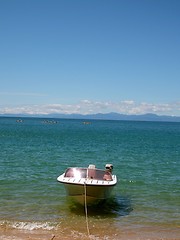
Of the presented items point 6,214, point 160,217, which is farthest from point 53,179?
point 160,217

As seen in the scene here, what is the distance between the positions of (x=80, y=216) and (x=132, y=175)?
12317 mm

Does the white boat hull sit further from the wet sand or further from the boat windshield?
the wet sand

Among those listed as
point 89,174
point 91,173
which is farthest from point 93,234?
point 91,173

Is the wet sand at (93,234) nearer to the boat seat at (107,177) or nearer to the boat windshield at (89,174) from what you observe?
the boat seat at (107,177)

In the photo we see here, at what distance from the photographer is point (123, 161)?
37.2m

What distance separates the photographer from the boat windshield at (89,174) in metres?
18.7

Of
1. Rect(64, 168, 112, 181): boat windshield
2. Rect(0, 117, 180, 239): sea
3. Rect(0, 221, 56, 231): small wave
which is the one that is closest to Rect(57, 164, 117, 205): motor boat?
Rect(64, 168, 112, 181): boat windshield

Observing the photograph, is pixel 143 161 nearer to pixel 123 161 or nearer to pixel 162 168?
pixel 123 161

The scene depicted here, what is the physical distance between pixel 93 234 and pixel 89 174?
16.3 ft

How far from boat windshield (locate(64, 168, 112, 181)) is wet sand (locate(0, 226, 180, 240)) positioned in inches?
168

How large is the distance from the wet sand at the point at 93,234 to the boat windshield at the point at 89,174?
428cm

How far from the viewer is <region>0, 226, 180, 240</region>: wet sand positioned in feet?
44.1

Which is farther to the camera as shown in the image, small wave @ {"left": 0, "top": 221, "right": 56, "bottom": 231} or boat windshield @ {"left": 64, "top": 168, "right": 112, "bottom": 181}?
boat windshield @ {"left": 64, "top": 168, "right": 112, "bottom": 181}

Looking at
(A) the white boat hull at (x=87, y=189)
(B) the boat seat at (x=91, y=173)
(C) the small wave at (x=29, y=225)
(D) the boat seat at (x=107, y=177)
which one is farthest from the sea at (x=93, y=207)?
(B) the boat seat at (x=91, y=173)
